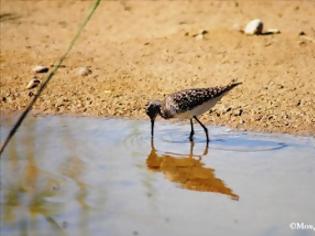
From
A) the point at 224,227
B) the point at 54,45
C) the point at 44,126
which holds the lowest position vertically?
the point at 224,227

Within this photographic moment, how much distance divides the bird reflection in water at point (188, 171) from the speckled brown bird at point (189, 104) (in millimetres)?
376

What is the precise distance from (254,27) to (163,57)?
1.41m

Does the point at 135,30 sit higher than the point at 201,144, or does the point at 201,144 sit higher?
the point at 135,30

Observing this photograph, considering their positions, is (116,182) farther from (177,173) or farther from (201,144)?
(201,144)

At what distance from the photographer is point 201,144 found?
7672 millimetres

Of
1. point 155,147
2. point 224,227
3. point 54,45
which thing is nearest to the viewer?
point 224,227

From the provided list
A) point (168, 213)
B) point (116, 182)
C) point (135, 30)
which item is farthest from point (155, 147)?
point (135, 30)

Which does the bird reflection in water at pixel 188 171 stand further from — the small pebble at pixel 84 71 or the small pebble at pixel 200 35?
the small pebble at pixel 200 35

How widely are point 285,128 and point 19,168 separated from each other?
288 centimetres

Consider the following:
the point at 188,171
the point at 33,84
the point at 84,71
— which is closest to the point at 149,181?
the point at 188,171

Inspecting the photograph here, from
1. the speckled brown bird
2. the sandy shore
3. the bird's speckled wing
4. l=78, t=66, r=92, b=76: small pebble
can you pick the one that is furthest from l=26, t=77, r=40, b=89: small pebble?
the bird's speckled wing

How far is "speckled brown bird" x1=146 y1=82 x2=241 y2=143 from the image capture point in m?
7.77

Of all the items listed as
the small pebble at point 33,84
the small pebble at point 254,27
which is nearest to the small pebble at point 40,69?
the small pebble at point 33,84

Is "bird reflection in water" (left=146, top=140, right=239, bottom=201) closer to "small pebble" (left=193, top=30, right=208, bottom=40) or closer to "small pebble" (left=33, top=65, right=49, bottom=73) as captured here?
"small pebble" (left=33, top=65, right=49, bottom=73)
